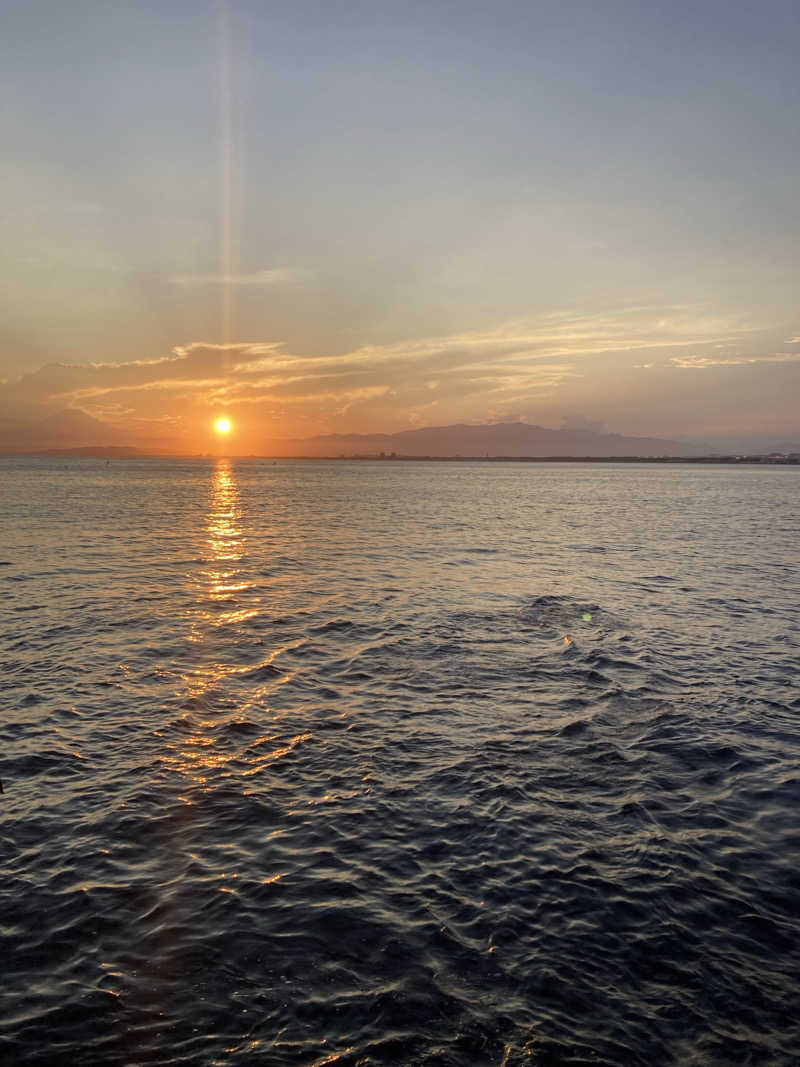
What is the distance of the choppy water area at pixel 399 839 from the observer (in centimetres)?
832

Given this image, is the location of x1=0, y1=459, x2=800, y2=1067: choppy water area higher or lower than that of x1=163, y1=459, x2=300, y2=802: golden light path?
higher

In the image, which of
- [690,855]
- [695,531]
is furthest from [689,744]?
[695,531]

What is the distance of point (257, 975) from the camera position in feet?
29.7

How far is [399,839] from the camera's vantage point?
12.4 meters

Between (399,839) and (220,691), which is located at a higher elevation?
(399,839)

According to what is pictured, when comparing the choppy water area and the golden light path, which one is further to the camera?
the golden light path

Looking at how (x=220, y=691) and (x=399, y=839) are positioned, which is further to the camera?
(x=220, y=691)

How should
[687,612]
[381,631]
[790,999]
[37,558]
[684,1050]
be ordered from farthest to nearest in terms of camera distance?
[37,558] → [687,612] → [381,631] → [790,999] → [684,1050]

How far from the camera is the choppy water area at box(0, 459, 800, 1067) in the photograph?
8.32 meters

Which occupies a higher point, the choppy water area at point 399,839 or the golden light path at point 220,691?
the choppy water area at point 399,839

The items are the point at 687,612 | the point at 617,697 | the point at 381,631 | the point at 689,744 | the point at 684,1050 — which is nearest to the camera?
the point at 684,1050

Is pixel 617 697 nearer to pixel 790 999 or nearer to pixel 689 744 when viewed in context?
pixel 689 744

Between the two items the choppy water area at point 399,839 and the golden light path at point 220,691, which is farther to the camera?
the golden light path at point 220,691

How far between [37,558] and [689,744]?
44.4 m
